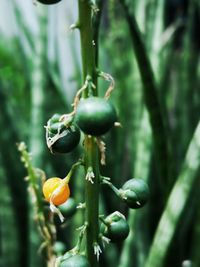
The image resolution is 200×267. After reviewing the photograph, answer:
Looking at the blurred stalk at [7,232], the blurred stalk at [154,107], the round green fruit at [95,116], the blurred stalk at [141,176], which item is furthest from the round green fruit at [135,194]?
the blurred stalk at [7,232]

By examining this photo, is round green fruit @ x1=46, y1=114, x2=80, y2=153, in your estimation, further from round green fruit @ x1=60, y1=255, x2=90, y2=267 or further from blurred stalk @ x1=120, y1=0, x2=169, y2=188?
blurred stalk @ x1=120, y1=0, x2=169, y2=188

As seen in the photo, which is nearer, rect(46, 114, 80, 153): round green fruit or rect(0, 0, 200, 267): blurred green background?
rect(46, 114, 80, 153): round green fruit

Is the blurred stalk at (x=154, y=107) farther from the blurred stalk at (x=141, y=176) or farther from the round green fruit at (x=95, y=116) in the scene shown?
the round green fruit at (x=95, y=116)

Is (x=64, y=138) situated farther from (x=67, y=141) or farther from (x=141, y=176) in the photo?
(x=141, y=176)

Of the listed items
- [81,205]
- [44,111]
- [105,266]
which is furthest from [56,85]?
[81,205]

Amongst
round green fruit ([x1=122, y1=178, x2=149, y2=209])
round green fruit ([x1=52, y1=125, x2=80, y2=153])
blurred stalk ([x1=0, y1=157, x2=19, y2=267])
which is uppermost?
round green fruit ([x1=52, y1=125, x2=80, y2=153])

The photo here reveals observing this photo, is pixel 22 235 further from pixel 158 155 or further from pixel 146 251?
pixel 158 155

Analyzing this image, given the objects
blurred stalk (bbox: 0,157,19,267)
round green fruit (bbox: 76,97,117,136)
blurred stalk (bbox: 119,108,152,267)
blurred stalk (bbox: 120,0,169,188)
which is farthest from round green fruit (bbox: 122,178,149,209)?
blurred stalk (bbox: 0,157,19,267)
